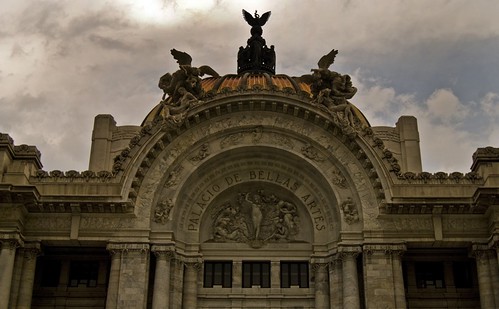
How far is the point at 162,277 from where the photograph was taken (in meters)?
33.8

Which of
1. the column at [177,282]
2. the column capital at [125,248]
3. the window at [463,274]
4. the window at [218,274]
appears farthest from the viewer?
the window at [218,274]

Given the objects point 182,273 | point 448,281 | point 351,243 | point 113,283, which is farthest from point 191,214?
point 448,281

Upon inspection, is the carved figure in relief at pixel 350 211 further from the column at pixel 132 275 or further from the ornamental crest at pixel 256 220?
the column at pixel 132 275

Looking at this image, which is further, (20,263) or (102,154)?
(102,154)

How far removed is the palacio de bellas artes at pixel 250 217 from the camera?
33.8m

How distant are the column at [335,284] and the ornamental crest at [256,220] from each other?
3259 millimetres

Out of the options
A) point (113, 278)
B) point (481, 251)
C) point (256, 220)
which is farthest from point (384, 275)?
point (113, 278)

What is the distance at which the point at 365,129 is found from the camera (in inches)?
1428

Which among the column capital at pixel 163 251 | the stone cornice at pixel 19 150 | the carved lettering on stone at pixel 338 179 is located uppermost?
the stone cornice at pixel 19 150

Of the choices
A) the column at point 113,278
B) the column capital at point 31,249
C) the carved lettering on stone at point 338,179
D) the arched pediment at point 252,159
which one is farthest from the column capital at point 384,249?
the column capital at point 31,249

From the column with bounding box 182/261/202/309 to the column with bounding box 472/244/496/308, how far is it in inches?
548

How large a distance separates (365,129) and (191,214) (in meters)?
10.3

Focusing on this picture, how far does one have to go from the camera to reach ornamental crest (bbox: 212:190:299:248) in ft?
123

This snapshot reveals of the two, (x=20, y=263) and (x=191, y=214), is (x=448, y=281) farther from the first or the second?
(x=20, y=263)
